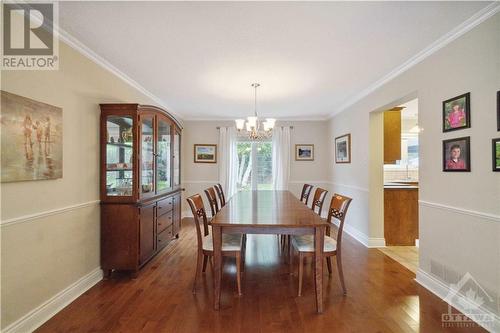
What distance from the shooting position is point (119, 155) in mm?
2838

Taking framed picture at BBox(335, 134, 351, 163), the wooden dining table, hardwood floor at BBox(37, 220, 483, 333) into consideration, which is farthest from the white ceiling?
hardwood floor at BBox(37, 220, 483, 333)

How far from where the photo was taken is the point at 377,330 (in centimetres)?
184

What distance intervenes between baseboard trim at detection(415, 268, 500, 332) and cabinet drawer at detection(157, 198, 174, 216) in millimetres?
3184

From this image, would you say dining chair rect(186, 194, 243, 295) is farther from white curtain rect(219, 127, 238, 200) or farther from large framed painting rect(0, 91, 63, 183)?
white curtain rect(219, 127, 238, 200)

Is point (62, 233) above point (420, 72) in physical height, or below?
below

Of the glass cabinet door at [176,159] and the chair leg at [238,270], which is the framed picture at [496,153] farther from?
the glass cabinet door at [176,159]

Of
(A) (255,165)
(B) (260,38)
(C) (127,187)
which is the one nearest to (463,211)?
(B) (260,38)

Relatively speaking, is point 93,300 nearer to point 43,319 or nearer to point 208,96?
point 43,319

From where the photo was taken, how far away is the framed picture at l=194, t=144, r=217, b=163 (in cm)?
587

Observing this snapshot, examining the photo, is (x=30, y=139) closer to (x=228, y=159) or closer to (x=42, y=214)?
(x=42, y=214)

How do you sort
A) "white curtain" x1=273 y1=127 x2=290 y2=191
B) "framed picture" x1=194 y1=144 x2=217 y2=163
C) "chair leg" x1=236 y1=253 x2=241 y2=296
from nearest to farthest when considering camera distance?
"chair leg" x1=236 y1=253 x2=241 y2=296 < "white curtain" x1=273 y1=127 x2=290 y2=191 < "framed picture" x1=194 y1=144 x2=217 y2=163

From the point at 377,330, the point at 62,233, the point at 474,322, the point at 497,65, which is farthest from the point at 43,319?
the point at 497,65

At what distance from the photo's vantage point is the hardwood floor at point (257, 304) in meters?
1.89

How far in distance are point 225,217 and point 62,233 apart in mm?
1465
